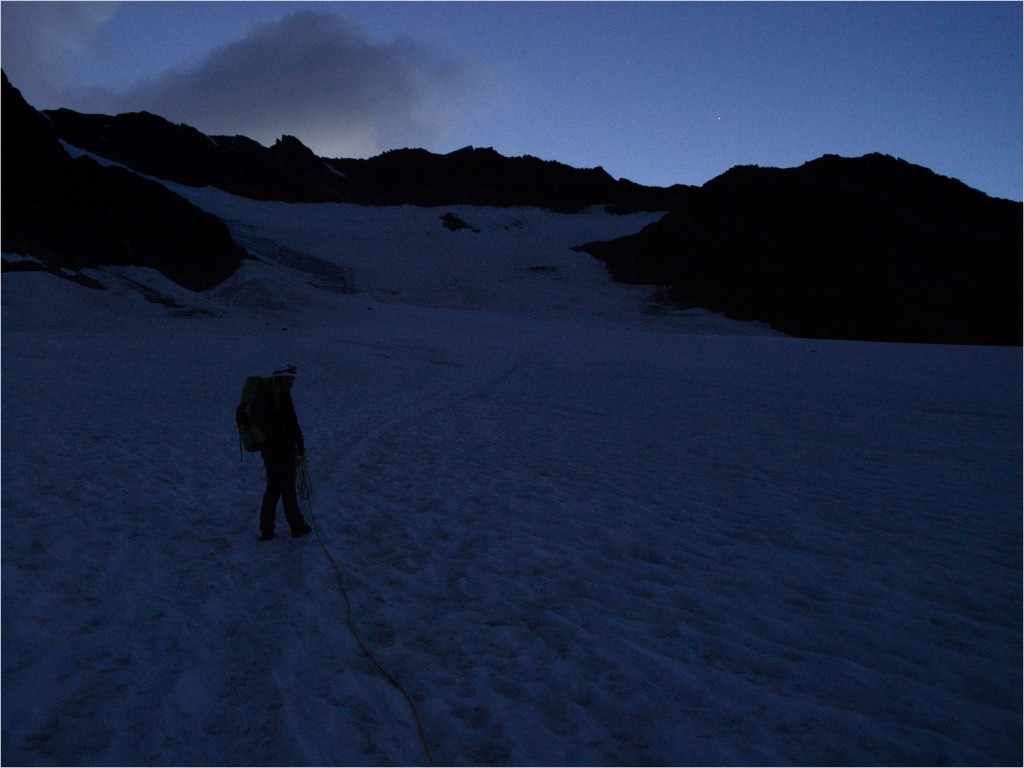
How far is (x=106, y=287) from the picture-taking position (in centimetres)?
3372

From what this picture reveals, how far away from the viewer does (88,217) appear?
38.6 metres

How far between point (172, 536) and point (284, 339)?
24041mm

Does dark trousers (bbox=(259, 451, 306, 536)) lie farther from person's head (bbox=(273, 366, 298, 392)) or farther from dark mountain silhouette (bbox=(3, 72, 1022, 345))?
dark mountain silhouette (bbox=(3, 72, 1022, 345))

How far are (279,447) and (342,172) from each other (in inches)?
4404

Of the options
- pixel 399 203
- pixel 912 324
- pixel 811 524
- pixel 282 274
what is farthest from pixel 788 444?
pixel 399 203

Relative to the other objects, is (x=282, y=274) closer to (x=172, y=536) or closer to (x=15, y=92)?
(x=15, y=92)

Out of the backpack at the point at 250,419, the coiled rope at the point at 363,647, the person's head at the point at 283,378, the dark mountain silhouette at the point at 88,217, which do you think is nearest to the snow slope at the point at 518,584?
the coiled rope at the point at 363,647

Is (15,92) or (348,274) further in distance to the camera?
(348,274)

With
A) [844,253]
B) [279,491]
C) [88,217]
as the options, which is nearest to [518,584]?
[279,491]

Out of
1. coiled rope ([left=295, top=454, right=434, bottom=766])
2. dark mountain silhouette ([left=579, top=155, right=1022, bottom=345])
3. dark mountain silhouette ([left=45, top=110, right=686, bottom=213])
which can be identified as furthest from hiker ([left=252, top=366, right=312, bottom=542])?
dark mountain silhouette ([left=45, top=110, right=686, bottom=213])

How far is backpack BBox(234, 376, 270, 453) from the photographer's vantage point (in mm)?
6539

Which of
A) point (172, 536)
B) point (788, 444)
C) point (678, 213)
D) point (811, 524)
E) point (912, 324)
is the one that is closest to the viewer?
point (172, 536)

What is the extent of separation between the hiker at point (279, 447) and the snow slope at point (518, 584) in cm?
30

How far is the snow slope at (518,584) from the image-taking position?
3.81 meters
